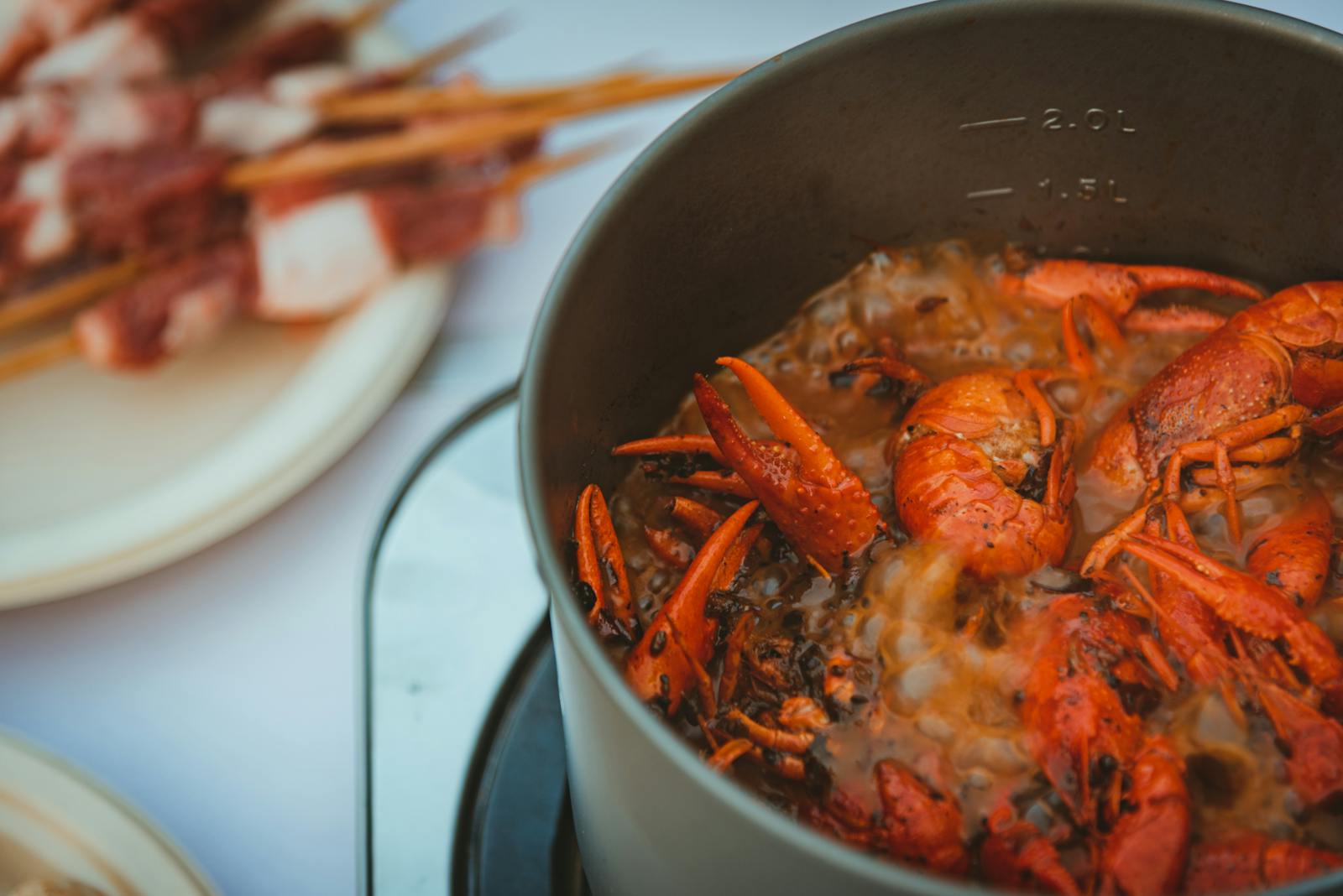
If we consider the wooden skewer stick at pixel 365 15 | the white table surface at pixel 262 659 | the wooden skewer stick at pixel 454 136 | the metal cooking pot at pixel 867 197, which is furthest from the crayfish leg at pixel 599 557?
the wooden skewer stick at pixel 365 15

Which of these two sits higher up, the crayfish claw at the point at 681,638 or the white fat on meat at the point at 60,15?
the white fat on meat at the point at 60,15

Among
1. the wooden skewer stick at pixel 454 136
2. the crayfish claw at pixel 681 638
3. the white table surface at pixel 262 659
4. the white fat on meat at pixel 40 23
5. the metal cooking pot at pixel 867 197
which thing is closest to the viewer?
the metal cooking pot at pixel 867 197

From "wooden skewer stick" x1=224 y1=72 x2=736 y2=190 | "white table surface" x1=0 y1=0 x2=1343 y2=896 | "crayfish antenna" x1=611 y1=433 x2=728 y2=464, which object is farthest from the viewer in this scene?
"wooden skewer stick" x1=224 y1=72 x2=736 y2=190

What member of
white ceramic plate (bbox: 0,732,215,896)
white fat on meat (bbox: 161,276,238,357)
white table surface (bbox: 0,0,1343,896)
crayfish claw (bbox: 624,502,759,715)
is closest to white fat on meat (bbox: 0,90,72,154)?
white fat on meat (bbox: 161,276,238,357)

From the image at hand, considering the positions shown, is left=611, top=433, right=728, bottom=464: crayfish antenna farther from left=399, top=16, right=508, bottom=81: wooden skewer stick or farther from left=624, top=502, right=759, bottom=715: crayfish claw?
left=399, top=16, right=508, bottom=81: wooden skewer stick

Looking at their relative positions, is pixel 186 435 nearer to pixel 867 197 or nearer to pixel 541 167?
pixel 541 167

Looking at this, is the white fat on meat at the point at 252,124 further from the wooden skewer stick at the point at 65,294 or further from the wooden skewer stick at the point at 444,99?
the wooden skewer stick at the point at 65,294

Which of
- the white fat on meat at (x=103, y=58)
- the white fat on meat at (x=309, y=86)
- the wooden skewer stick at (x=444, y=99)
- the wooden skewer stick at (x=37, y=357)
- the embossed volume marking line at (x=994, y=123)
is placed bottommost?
the wooden skewer stick at (x=37, y=357)
